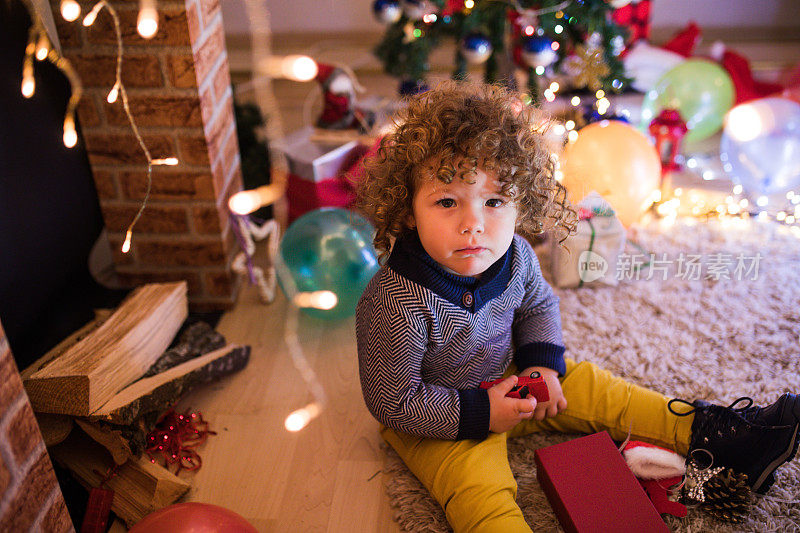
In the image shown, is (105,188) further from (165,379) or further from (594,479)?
(594,479)

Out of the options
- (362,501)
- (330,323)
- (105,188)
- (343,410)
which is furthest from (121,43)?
(362,501)

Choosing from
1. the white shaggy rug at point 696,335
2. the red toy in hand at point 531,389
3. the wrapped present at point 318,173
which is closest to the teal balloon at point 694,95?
the white shaggy rug at point 696,335

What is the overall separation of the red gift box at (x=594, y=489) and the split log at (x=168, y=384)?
2.23 ft

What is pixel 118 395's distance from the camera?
122 centimetres

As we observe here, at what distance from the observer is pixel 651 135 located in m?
2.04

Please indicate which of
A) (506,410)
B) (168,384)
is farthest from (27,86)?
(506,410)

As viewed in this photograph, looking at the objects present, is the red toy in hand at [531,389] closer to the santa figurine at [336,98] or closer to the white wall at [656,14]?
the santa figurine at [336,98]

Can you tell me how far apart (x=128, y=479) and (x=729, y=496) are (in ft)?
3.38

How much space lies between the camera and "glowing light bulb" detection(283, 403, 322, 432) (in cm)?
136

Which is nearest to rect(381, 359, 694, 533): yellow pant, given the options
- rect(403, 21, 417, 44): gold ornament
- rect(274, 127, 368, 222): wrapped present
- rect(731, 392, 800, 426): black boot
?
rect(731, 392, 800, 426): black boot

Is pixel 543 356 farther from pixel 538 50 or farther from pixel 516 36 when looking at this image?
pixel 516 36

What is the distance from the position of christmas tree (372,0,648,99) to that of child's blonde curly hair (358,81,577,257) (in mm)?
806

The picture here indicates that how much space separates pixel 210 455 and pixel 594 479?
2.34 ft

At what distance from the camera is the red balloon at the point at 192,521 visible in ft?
3.08
